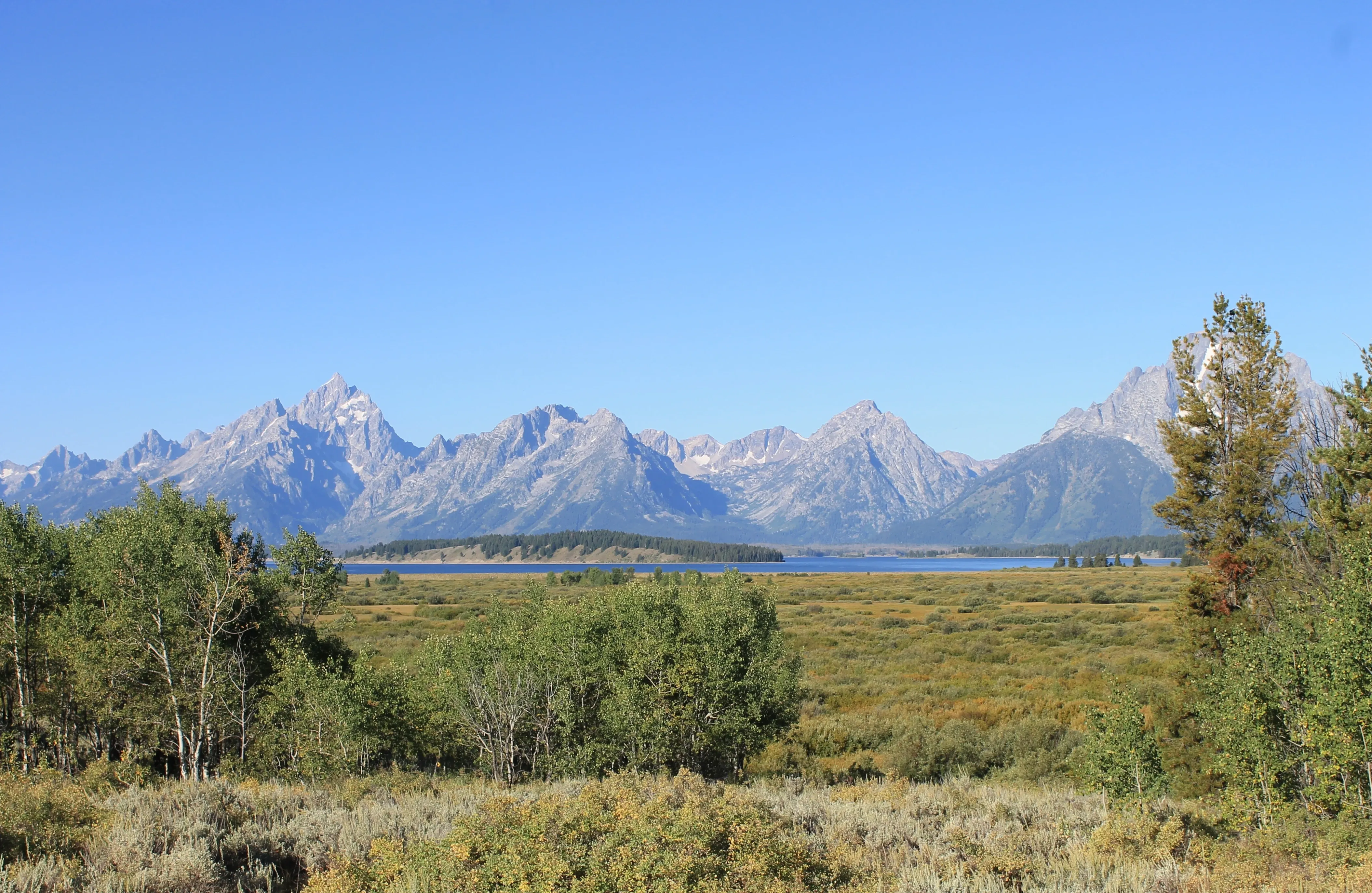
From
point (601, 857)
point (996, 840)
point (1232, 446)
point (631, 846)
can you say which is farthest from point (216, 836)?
point (1232, 446)

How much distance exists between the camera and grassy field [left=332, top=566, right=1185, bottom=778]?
31672 millimetres

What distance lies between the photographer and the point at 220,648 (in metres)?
26.8

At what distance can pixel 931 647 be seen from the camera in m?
55.5

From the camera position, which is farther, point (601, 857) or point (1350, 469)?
point (1350, 469)

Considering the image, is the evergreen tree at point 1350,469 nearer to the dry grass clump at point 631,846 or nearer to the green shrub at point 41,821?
the dry grass clump at point 631,846

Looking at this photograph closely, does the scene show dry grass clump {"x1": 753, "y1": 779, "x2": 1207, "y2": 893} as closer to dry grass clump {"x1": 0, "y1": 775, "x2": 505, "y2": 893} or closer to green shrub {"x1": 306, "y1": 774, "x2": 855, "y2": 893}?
green shrub {"x1": 306, "y1": 774, "x2": 855, "y2": 893}

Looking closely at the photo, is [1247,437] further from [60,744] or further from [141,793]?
[60,744]

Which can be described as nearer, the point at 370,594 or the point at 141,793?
the point at 141,793

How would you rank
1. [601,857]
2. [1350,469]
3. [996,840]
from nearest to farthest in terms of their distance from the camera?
[601,857] → [996,840] → [1350,469]

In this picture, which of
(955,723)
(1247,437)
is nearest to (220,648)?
(955,723)

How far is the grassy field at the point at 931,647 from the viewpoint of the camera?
3167 centimetres

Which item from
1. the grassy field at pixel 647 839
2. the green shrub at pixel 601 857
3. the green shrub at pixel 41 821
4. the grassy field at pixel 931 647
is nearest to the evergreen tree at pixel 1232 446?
Answer: the grassy field at pixel 931 647

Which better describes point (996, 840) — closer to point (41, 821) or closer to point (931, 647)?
point (41, 821)

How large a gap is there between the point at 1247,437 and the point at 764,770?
1792 cm
